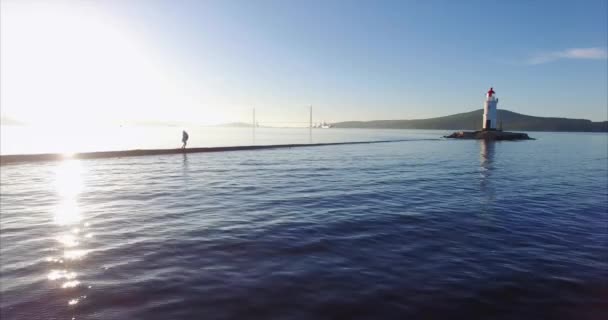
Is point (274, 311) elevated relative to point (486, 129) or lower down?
lower down

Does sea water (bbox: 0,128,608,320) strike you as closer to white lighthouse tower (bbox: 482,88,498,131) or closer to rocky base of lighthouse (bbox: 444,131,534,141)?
white lighthouse tower (bbox: 482,88,498,131)

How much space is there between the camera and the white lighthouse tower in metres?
92.4

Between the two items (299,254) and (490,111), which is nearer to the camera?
(299,254)

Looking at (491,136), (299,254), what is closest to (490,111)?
(491,136)

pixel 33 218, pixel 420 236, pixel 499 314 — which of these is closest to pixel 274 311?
pixel 499 314

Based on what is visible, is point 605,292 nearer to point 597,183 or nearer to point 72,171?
point 597,183

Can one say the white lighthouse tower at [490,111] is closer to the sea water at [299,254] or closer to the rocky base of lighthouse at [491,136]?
the rocky base of lighthouse at [491,136]

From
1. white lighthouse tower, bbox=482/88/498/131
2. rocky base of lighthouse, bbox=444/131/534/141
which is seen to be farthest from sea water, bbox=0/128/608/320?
rocky base of lighthouse, bbox=444/131/534/141

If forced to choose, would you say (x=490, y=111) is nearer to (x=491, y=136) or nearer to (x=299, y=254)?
(x=491, y=136)

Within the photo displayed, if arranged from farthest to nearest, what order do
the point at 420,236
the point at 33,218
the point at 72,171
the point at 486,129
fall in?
the point at 486,129
the point at 72,171
the point at 33,218
the point at 420,236

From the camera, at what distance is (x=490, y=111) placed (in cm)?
9831

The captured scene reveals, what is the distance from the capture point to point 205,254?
9.02 m

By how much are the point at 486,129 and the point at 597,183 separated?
278ft

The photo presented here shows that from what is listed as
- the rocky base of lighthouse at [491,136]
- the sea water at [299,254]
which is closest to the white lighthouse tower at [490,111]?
the rocky base of lighthouse at [491,136]
